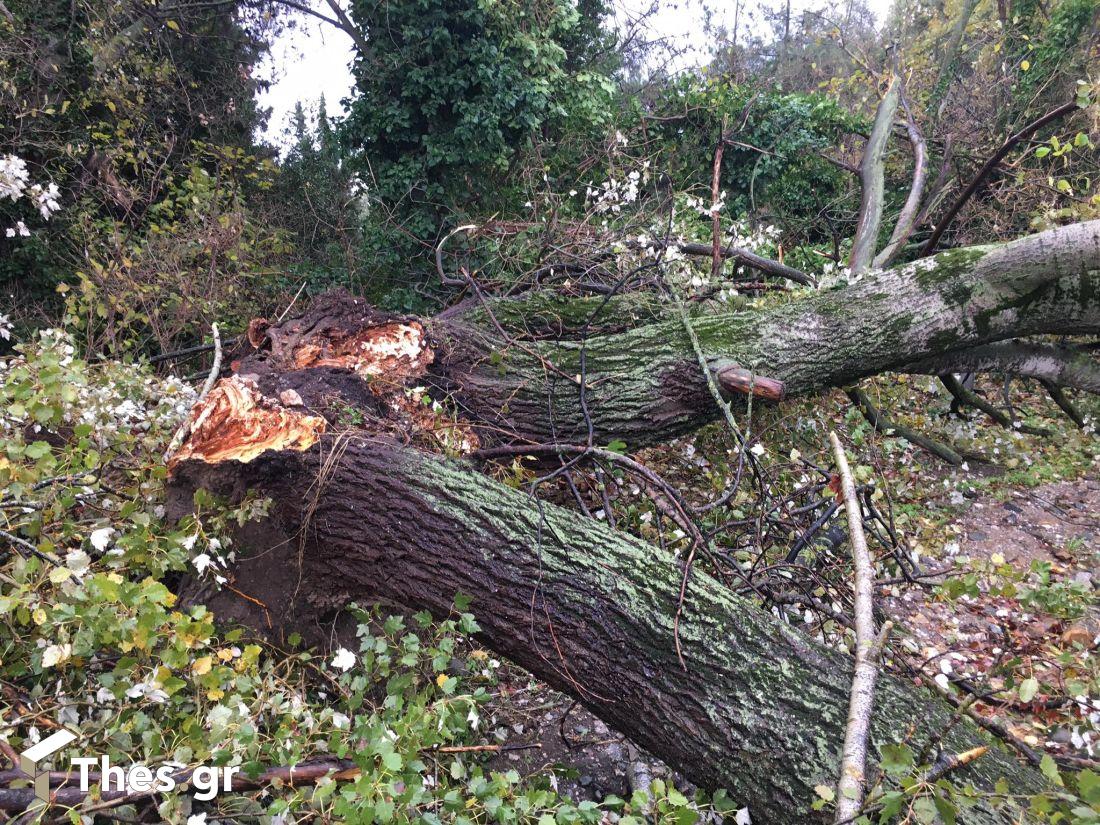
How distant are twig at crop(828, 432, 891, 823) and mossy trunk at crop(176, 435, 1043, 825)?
0.45 ft

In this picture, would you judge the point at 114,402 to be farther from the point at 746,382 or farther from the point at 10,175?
the point at 746,382

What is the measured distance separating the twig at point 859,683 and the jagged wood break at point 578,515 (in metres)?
0.06

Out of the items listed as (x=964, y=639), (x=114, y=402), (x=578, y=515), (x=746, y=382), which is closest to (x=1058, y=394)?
(x=964, y=639)

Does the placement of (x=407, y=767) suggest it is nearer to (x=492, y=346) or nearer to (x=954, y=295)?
(x=492, y=346)

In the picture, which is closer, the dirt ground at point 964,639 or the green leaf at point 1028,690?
the green leaf at point 1028,690

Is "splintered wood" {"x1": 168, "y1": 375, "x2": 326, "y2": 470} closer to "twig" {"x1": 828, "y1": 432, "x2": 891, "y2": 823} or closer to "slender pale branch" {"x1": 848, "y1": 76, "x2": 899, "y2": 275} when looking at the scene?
"twig" {"x1": 828, "y1": 432, "x2": 891, "y2": 823}

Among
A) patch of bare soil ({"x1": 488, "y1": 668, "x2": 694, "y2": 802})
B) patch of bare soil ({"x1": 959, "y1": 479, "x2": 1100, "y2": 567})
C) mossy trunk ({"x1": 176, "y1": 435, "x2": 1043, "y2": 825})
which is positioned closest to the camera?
mossy trunk ({"x1": 176, "y1": 435, "x2": 1043, "y2": 825})

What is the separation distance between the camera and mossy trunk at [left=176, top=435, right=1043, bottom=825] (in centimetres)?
160

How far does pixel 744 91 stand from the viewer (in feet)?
31.2

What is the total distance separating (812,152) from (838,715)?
9107 millimetres

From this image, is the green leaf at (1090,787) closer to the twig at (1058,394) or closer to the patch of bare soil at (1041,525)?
the twig at (1058,394)

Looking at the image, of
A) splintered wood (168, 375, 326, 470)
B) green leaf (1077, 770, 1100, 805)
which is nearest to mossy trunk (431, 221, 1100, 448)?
splintered wood (168, 375, 326, 470)

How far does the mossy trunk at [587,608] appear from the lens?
1598 mm

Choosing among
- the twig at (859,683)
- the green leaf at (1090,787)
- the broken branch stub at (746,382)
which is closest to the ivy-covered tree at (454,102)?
the broken branch stub at (746,382)
